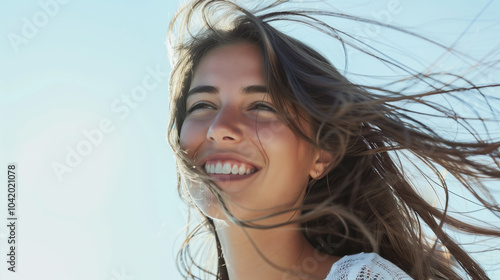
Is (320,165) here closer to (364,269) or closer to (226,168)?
(226,168)

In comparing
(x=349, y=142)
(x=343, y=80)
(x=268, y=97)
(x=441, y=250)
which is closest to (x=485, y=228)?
(x=441, y=250)

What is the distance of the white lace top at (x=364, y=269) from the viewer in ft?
8.88

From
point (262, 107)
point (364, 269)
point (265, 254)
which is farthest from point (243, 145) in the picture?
point (364, 269)

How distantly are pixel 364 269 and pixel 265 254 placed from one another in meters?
0.61

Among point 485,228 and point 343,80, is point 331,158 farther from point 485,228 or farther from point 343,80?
point 485,228

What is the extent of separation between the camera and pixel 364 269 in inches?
107

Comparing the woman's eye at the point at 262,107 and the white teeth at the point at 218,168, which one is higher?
the woman's eye at the point at 262,107

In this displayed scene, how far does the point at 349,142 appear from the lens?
3217 mm

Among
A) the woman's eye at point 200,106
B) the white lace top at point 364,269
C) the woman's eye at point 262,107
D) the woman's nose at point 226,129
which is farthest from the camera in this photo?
the woman's eye at point 200,106

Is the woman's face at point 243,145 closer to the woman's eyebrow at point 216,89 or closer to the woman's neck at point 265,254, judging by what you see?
the woman's eyebrow at point 216,89

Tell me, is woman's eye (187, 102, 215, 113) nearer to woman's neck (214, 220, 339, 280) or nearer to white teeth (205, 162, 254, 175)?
white teeth (205, 162, 254, 175)

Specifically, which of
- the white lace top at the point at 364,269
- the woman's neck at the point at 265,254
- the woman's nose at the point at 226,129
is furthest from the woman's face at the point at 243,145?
the white lace top at the point at 364,269

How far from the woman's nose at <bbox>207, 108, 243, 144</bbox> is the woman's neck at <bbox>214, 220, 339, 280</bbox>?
0.48 meters

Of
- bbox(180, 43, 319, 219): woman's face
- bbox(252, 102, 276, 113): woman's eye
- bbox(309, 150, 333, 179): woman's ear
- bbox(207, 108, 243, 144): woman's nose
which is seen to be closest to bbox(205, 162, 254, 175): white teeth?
bbox(180, 43, 319, 219): woman's face
